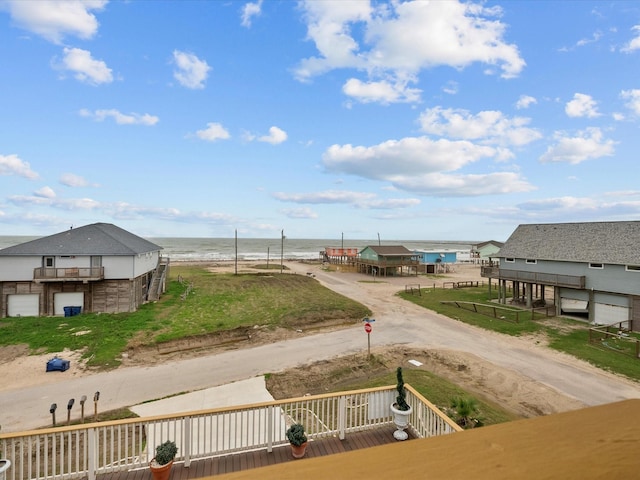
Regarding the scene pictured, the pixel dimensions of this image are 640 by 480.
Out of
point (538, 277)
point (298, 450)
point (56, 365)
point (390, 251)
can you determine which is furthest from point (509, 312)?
point (56, 365)

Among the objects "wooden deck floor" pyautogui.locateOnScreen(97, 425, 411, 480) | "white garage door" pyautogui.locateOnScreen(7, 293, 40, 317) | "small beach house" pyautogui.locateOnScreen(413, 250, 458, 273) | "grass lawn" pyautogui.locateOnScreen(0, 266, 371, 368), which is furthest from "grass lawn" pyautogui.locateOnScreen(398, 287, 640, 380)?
"white garage door" pyautogui.locateOnScreen(7, 293, 40, 317)

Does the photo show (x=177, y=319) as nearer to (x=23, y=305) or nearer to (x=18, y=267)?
(x=23, y=305)

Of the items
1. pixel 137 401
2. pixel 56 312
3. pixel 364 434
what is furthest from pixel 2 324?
pixel 364 434

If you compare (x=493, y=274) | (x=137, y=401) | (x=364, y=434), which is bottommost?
(x=137, y=401)

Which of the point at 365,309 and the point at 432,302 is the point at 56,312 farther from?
the point at 432,302

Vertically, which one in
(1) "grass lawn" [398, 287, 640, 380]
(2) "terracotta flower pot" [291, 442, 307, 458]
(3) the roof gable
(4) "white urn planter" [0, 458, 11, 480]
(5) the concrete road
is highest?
(3) the roof gable

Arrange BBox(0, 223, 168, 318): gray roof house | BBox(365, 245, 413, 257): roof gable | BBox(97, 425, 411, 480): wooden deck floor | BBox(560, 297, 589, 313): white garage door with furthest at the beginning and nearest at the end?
BBox(365, 245, 413, 257): roof gable → BBox(560, 297, 589, 313): white garage door → BBox(0, 223, 168, 318): gray roof house → BBox(97, 425, 411, 480): wooden deck floor

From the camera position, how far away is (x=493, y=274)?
31797 millimetres

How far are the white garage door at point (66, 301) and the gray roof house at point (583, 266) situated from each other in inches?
1353

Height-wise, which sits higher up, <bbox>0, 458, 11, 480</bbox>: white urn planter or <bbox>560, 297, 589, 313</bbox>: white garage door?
<bbox>0, 458, 11, 480</bbox>: white urn planter

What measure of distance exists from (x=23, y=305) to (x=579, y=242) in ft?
139

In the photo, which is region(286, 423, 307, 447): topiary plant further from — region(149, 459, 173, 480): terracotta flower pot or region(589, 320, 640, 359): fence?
region(589, 320, 640, 359): fence

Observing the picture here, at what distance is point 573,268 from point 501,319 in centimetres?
700

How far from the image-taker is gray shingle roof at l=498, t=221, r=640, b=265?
23734 millimetres
